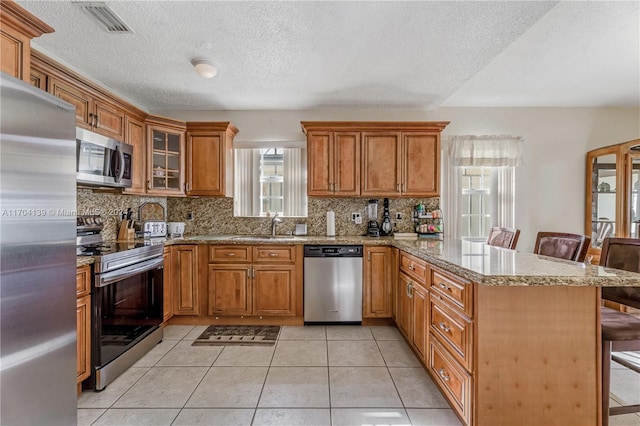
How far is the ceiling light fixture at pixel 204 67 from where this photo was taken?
250 centimetres

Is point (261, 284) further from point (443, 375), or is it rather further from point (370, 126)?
point (370, 126)

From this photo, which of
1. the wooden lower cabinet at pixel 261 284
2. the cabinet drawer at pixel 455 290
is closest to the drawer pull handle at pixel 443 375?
the cabinet drawer at pixel 455 290

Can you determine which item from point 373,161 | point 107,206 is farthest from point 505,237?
point 107,206

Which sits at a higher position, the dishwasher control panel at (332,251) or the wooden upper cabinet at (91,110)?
the wooden upper cabinet at (91,110)

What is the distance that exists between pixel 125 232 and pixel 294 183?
198 centimetres

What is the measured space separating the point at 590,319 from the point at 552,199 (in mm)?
3101

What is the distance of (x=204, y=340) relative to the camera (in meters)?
2.79

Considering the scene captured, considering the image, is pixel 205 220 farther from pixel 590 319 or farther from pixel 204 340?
pixel 590 319

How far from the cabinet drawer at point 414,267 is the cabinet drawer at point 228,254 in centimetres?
164

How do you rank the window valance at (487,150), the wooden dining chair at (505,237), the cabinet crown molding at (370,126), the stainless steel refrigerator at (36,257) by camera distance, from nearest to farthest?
the stainless steel refrigerator at (36,257) < the wooden dining chair at (505,237) < the cabinet crown molding at (370,126) < the window valance at (487,150)

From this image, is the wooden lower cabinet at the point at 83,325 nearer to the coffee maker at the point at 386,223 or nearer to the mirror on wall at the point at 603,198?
the coffee maker at the point at 386,223

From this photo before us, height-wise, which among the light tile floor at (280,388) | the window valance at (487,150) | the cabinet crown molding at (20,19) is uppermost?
the cabinet crown molding at (20,19)

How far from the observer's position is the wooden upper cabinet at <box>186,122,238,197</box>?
3.47 metres

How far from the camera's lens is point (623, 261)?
188 cm
